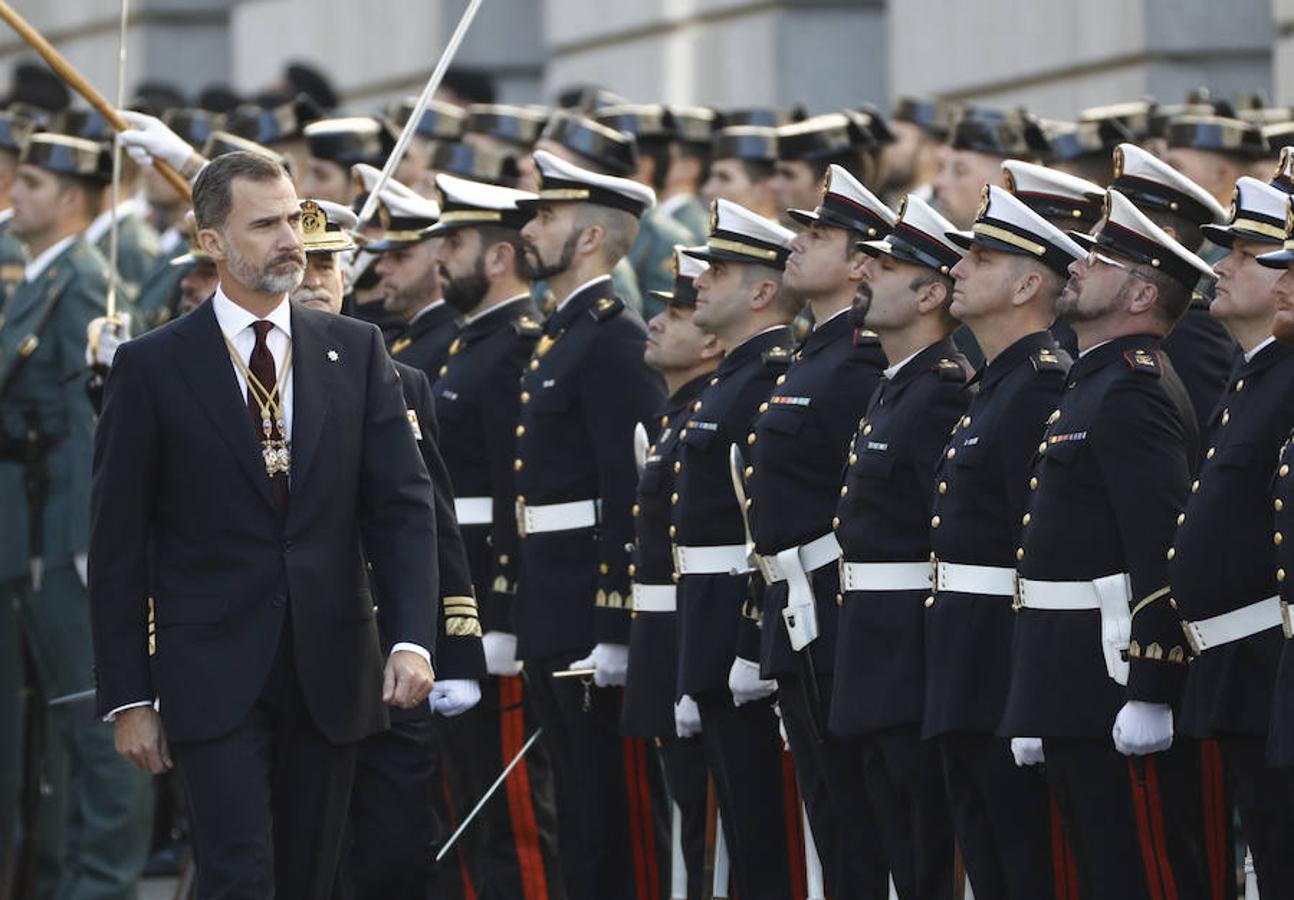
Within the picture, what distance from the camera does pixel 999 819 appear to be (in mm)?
8203

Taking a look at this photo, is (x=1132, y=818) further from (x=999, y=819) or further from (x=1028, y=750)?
(x=999, y=819)

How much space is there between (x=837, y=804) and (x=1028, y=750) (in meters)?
0.93

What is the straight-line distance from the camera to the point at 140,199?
15438 millimetres

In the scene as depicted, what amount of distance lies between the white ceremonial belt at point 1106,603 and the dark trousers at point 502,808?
2.63 meters

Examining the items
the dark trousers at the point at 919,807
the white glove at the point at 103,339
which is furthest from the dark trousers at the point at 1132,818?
the white glove at the point at 103,339

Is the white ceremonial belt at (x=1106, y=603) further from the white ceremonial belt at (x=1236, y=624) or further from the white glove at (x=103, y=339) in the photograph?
the white glove at (x=103, y=339)

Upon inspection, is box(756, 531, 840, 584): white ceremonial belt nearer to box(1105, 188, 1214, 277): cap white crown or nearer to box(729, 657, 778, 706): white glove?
box(729, 657, 778, 706): white glove

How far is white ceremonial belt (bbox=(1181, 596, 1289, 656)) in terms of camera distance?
7414 mm

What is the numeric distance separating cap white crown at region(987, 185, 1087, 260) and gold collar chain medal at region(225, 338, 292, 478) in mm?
1807

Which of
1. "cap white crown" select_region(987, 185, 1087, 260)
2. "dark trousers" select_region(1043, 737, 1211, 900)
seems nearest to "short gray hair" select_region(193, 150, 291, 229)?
"cap white crown" select_region(987, 185, 1087, 260)

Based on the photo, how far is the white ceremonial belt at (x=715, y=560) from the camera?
9.22 m

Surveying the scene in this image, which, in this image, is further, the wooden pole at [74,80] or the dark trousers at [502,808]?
the dark trousers at [502,808]

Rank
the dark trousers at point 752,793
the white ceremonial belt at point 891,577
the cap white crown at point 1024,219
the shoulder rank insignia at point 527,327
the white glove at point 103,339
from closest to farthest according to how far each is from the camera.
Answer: the cap white crown at point 1024,219, the white ceremonial belt at point 891,577, the dark trousers at point 752,793, the shoulder rank insignia at point 527,327, the white glove at point 103,339

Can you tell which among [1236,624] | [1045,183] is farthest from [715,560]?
[1236,624]
